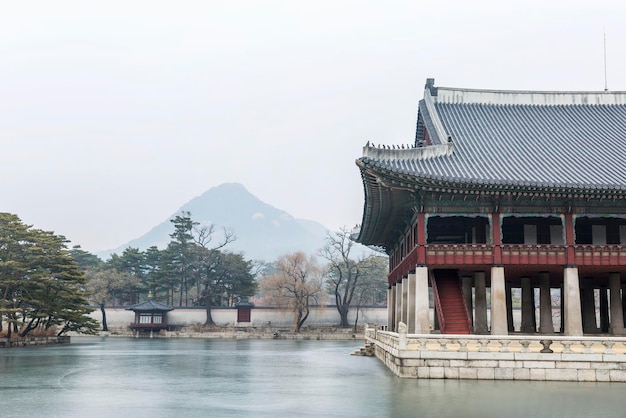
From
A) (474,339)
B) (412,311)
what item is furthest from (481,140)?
(474,339)

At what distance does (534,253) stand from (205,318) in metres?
71.2

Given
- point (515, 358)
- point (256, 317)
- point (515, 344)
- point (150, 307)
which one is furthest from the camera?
point (256, 317)

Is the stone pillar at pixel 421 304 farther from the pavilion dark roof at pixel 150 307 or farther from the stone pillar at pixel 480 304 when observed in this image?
the pavilion dark roof at pixel 150 307

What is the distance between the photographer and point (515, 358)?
2694 cm

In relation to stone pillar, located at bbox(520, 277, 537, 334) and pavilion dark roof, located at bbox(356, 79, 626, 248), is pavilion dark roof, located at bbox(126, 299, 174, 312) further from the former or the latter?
stone pillar, located at bbox(520, 277, 537, 334)

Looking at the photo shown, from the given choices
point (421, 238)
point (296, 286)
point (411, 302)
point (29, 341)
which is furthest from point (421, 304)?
point (296, 286)

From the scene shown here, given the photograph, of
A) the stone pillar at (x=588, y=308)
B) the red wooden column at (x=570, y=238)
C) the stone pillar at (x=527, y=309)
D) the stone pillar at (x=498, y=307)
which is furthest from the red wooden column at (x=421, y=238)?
the stone pillar at (x=588, y=308)

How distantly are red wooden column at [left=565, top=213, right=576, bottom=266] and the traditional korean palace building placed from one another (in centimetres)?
5

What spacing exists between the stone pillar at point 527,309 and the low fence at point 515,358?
14.2 meters

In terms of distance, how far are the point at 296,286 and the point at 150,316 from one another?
21088 mm

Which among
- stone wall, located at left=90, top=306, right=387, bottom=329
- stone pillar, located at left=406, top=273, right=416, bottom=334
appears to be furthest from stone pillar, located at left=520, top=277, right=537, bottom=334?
stone wall, located at left=90, top=306, right=387, bottom=329

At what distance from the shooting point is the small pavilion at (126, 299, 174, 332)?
94.4 metres

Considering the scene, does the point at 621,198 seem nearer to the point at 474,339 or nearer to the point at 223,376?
the point at 474,339

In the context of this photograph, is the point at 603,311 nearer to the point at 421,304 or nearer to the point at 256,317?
the point at 421,304
